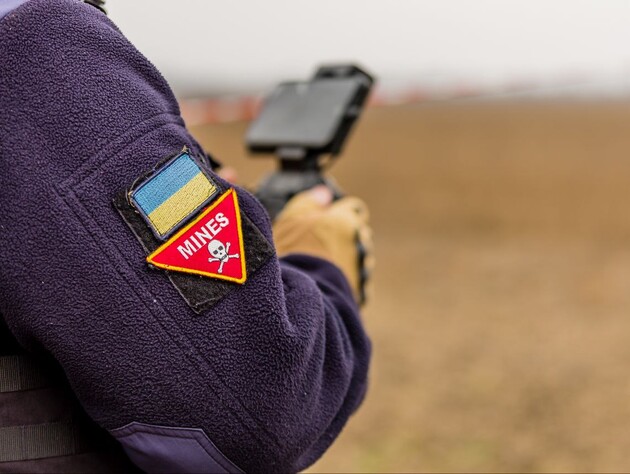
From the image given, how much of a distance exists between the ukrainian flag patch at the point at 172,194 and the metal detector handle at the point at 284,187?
0.34 metres

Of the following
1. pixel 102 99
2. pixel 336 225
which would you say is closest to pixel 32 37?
pixel 102 99

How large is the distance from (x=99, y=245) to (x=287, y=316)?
0.17 meters

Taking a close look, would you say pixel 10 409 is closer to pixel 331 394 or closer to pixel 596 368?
pixel 331 394

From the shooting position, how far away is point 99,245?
63 centimetres

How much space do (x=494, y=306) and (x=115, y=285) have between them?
286cm

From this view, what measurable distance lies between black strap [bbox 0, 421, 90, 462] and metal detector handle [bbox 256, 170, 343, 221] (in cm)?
39

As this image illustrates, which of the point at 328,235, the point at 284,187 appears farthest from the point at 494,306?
the point at 328,235

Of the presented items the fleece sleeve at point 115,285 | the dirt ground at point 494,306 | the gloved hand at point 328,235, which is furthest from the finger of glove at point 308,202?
the dirt ground at point 494,306

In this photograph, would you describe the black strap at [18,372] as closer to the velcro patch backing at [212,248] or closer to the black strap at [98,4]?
the velcro patch backing at [212,248]

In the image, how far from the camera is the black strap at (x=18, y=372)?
2.31ft

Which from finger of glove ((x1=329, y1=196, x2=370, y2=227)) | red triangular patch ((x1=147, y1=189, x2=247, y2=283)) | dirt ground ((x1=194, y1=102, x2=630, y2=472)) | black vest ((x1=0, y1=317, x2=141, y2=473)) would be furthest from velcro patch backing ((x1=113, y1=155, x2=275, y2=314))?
dirt ground ((x1=194, y1=102, x2=630, y2=472))

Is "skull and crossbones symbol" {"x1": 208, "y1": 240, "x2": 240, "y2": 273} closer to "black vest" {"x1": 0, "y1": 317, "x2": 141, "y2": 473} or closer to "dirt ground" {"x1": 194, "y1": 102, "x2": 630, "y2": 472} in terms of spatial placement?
"black vest" {"x1": 0, "y1": 317, "x2": 141, "y2": 473}

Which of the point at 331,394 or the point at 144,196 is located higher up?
the point at 144,196

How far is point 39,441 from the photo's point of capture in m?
0.72
